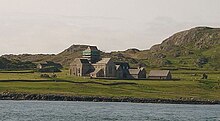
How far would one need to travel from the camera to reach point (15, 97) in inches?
4793

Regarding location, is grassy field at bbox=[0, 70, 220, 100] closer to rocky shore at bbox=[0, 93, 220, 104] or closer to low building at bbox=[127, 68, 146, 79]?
rocky shore at bbox=[0, 93, 220, 104]

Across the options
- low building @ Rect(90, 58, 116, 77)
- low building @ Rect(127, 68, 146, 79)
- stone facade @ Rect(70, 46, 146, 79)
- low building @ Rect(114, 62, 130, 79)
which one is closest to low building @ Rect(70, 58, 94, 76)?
stone facade @ Rect(70, 46, 146, 79)

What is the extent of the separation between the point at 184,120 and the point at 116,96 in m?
48.2

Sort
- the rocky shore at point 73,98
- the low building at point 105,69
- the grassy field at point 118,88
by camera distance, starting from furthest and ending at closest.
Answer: the low building at point 105,69
the grassy field at point 118,88
the rocky shore at point 73,98

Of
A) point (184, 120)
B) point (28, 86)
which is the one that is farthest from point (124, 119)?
point (28, 86)

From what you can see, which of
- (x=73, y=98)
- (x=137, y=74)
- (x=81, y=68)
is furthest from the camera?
(x=81, y=68)

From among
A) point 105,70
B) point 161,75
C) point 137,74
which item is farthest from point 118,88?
point 161,75

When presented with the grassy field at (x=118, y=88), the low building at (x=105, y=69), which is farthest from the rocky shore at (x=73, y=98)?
the low building at (x=105, y=69)

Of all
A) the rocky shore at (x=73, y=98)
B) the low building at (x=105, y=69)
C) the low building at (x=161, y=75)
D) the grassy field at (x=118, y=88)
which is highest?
the low building at (x=105, y=69)

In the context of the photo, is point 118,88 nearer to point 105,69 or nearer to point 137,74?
point 137,74

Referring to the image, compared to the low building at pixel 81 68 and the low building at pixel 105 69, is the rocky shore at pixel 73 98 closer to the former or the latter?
the low building at pixel 105 69

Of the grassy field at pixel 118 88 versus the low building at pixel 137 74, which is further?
the low building at pixel 137 74

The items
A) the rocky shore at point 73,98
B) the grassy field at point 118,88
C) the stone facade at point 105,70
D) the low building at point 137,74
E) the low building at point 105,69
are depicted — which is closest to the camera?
the rocky shore at point 73,98

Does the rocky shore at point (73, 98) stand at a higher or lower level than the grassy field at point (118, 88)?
lower
